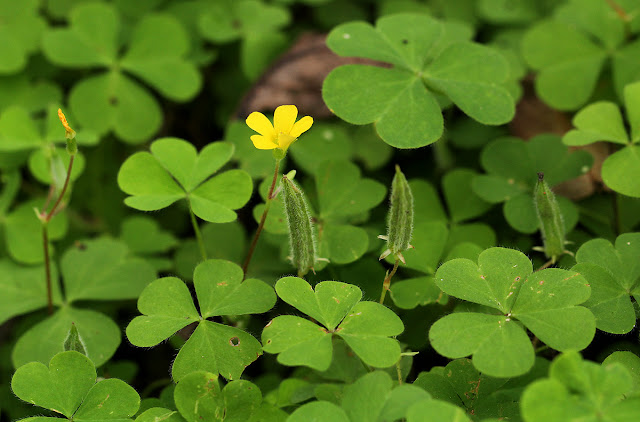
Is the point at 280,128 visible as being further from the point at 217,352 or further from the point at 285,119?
the point at 217,352

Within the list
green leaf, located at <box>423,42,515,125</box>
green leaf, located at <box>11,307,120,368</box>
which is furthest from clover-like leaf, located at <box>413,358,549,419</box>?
green leaf, located at <box>11,307,120,368</box>

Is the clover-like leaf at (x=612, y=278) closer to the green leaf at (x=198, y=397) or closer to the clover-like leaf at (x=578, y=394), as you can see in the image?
the clover-like leaf at (x=578, y=394)

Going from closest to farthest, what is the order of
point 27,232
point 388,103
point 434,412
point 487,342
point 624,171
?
1. point 434,412
2. point 487,342
3. point 624,171
4. point 388,103
5. point 27,232

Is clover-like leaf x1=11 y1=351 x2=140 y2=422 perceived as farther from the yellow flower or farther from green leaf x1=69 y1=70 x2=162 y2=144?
green leaf x1=69 y1=70 x2=162 y2=144

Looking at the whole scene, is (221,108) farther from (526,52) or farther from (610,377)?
(610,377)

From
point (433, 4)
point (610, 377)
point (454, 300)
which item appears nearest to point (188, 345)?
point (454, 300)

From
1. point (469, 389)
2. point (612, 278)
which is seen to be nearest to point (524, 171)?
point (612, 278)
